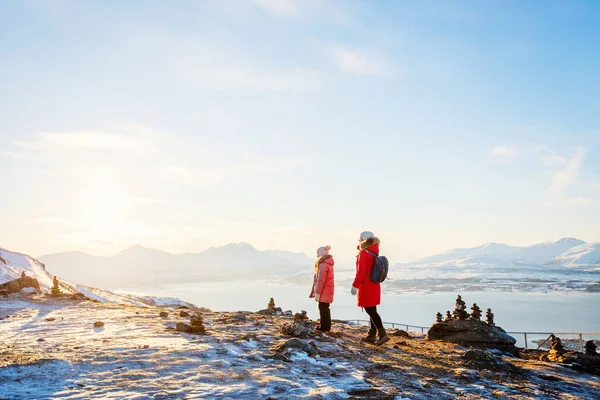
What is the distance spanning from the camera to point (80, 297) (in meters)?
17.9

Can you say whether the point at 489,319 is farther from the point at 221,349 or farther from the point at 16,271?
the point at 16,271

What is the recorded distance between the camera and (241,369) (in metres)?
6.08

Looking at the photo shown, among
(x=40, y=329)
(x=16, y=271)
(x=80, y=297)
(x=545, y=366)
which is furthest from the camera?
(x=16, y=271)

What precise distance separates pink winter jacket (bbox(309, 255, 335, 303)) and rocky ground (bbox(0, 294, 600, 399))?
153 cm

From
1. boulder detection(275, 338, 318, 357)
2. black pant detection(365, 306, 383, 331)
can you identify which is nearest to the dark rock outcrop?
boulder detection(275, 338, 318, 357)

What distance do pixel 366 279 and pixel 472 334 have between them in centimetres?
428

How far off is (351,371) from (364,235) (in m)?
3.99

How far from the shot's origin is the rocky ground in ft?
16.3

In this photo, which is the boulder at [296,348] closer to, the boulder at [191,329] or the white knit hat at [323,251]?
the boulder at [191,329]

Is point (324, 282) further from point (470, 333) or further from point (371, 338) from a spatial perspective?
point (470, 333)

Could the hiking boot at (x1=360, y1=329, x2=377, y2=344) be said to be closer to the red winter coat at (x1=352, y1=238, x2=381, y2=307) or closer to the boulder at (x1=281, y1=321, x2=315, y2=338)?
the red winter coat at (x1=352, y1=238, x2=381, y2=307)

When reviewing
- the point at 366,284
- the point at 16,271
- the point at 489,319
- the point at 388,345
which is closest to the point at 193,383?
the point at 366,284

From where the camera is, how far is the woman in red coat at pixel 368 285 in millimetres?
9414

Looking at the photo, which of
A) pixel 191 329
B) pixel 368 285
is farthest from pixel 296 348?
pixel 191 329
